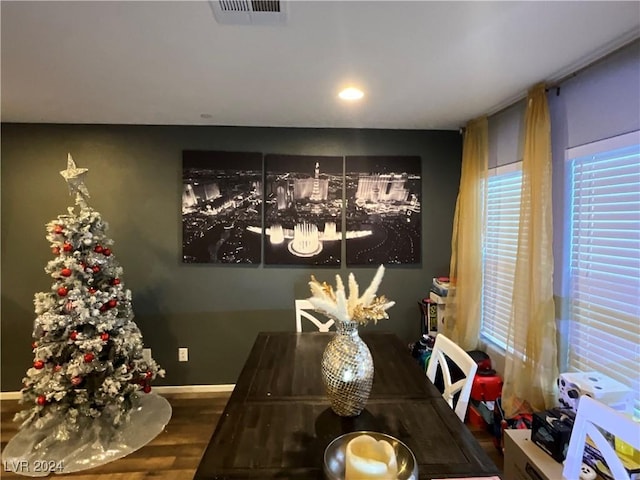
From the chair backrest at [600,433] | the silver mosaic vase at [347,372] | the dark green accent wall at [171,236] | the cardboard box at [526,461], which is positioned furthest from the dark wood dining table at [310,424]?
the dark green accent wall at [171,236]

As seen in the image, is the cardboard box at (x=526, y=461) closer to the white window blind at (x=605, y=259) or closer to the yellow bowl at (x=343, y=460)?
the white window blind at (x=605, y=259)

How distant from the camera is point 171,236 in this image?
3223 millimetres

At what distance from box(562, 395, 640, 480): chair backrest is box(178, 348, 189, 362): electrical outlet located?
2.84 metres

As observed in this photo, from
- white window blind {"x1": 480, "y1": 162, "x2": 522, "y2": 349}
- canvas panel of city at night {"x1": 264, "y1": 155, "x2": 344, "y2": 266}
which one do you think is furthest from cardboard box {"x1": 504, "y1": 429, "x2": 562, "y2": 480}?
canvas panel of city at night {"x1": 264, "y1": 155, "x2": 344, "y2": 266}

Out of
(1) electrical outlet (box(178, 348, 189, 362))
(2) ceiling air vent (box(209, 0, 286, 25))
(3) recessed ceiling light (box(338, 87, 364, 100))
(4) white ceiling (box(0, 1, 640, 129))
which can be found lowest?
(1) electrical outlet (box(178, 348, 189, 362))

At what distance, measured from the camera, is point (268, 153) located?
324cm

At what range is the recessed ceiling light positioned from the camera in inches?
89.8

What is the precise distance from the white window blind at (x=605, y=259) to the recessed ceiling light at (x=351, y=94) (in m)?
1.28

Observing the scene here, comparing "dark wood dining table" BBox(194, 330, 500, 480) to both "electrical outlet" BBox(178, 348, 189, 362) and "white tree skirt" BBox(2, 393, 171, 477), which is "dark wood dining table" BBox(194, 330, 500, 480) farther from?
"electrical outlet" BBox(178, 348, 189, 362)

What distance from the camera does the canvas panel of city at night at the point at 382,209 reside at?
3287 millimetres

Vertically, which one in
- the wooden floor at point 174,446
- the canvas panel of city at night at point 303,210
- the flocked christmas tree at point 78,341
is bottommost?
the wooden floor at point 174,446

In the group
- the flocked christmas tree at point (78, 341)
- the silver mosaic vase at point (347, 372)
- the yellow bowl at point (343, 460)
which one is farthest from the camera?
the flocked christmas tree at point (78, 341)

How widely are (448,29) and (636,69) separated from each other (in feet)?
2.93

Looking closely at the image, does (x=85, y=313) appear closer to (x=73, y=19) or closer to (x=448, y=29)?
(x=73, y=19)
